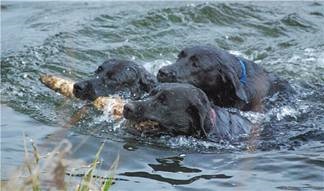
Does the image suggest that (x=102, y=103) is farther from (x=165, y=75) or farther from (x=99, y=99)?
(x=165, y=75)

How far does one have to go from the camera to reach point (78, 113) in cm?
795

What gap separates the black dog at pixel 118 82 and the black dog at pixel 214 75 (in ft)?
1.77

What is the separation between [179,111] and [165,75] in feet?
3.69

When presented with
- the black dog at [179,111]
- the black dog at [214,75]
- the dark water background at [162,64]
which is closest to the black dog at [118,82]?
the dark water background at [162,64]

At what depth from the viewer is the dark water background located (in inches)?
233

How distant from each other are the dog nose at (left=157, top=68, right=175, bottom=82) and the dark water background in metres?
0.79

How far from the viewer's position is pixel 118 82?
809cm

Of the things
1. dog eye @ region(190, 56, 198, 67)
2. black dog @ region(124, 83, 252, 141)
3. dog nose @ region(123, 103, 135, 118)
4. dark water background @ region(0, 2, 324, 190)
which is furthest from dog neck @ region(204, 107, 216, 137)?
dog eye @ region(190, 56, 198, 67)

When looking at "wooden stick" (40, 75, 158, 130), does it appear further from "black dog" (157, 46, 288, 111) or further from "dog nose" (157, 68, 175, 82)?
"black dog" (157, 46, 288, 111)

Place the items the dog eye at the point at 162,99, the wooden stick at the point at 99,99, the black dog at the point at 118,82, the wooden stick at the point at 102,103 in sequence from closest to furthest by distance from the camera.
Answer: the dog eye at the point at 162,99 < the wooden stick at the point at 102,103 < the wooden stick at the point at 99,99 < the black dog at the point at 118,82

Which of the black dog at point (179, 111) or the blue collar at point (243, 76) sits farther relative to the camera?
the blue collar at point (243, 76)

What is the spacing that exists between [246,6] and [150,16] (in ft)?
7.34

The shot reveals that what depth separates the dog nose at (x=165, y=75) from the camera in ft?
25.0

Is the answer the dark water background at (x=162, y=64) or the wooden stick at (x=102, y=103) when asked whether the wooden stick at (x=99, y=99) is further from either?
the dark water background at (x=162, y=64)
